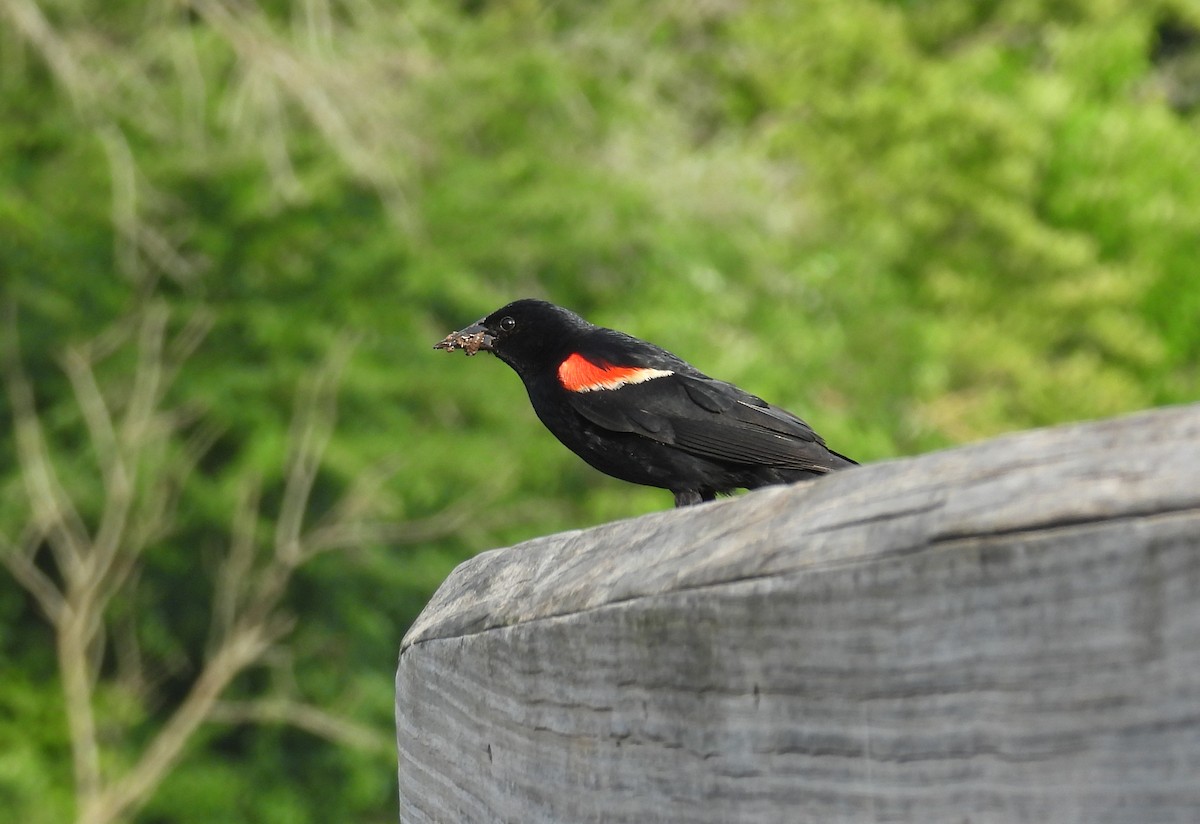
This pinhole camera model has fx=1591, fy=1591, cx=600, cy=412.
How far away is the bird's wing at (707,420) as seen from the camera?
3.60 meters

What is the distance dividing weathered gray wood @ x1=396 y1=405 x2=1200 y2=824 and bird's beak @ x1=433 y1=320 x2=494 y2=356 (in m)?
2.88

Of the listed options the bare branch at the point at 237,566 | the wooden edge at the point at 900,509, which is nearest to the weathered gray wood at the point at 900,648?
the wooden edge at the point at 900,509

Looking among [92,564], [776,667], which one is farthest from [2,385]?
[776,667]

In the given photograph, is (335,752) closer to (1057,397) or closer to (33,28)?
(33,28)

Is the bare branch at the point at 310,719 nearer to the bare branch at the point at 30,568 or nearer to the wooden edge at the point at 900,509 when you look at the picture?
the bare branch at the point at 30,568

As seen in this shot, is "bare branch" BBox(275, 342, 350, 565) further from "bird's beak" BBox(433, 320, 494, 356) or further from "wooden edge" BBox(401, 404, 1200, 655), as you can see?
"wooden edge" BBox(401, 404, 1200, 655)

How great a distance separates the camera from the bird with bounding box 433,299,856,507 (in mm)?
3664

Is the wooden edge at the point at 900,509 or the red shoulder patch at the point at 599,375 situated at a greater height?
the red shoulder patch at the point at 599,375

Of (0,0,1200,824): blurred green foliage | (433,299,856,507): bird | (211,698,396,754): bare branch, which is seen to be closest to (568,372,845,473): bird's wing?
(433,299,856,507): bird

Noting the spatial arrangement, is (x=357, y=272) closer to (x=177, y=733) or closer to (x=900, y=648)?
(x=177, y=733)

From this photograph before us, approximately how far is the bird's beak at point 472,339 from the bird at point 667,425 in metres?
0.30

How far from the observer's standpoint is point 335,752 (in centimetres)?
1485

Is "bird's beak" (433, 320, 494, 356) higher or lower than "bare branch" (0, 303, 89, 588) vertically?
lower

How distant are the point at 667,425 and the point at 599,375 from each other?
296 millimetres
